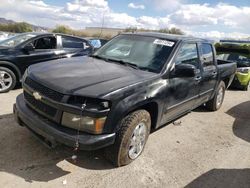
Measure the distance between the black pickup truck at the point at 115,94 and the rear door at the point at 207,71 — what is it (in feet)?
0.54

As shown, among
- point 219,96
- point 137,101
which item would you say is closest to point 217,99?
point 219,96

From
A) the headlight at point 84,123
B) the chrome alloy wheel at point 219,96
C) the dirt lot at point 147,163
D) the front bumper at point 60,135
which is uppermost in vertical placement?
the headlight at point 84,123

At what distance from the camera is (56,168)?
346 cm

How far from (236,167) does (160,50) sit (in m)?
2.18

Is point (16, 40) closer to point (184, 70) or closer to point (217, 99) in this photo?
point (184, 70)

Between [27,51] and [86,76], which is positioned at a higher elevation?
[86,76]

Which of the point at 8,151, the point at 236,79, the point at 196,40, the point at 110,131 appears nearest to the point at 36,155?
the point at 8,151

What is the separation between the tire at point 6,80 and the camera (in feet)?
21.4

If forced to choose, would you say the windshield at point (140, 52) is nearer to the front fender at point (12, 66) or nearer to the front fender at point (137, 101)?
the front fender at point (137, 101)

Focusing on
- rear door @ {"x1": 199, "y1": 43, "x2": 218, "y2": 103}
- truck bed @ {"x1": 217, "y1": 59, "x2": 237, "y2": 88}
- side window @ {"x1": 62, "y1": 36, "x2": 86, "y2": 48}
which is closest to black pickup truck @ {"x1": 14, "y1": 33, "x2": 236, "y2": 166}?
rear door @ {"x1": 199, "y1": 43, "x2": 218, "y2": 103}

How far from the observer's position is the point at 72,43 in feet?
26.0

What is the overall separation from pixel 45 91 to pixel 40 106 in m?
0.25

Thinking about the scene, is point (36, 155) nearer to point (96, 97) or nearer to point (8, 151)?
point (8, 151)

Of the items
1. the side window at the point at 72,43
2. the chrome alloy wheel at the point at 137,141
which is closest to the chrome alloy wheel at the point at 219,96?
the chrome alloy wheel at the point at 137,141
